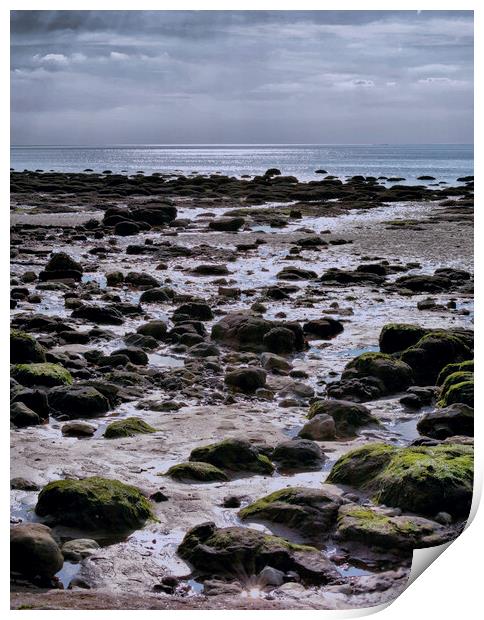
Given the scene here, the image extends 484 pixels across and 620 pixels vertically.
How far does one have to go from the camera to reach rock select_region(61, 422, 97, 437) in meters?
6.86

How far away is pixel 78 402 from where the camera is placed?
7391 millimetres

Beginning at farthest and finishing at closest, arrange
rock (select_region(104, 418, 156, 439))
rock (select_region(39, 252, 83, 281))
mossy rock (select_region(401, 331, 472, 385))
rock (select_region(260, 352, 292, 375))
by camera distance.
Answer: rock (select_region(39, 252, 83, 281))
rock (select_region(260, 352, 292, 375))
mossy rock (select_region(401, 331, 472, 385))
rock (select_region(104, 418, 156, 439))

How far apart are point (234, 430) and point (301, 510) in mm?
1835

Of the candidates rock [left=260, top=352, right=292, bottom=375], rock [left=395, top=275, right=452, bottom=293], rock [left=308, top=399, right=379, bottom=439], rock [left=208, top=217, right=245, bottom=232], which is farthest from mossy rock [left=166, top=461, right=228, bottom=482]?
rock [left=208, top=217, right=245, bottom=232]

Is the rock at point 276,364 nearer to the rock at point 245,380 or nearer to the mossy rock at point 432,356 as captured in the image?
the rock at point 245,380

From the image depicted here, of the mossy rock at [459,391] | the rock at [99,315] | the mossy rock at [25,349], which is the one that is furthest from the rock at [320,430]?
the rock at [99,315]

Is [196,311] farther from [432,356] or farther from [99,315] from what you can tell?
[432,356]

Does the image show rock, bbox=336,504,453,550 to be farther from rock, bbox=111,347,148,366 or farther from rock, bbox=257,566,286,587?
rock, bbox=111,347,148,366

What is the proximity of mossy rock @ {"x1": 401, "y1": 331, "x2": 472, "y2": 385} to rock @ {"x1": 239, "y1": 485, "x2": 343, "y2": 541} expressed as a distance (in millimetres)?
3376

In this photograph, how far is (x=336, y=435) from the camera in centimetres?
698

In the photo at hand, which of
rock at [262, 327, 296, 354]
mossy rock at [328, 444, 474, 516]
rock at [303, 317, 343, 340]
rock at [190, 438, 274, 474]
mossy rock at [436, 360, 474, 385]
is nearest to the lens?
mossy rock at [328, 444, 474, 516]

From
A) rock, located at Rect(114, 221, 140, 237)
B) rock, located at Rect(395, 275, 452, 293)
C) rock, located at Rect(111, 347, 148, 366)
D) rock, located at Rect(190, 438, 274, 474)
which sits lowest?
rock, located at Rect(190, 438, 274, 474)

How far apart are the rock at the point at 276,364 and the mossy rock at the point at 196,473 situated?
9.49 feet

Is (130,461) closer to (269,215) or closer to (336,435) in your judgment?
(336,435)
